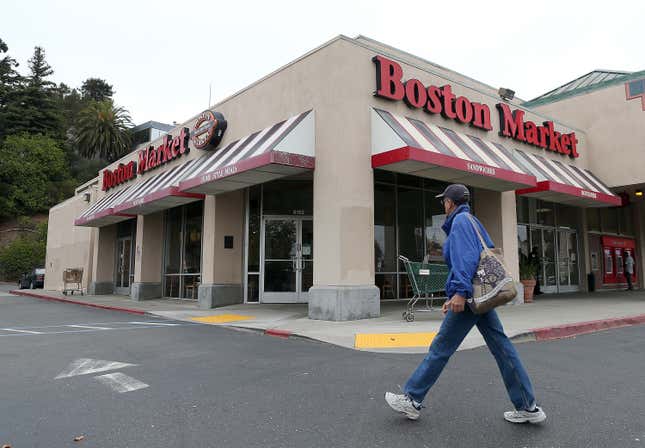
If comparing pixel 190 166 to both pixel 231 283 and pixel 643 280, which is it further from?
pixel 643 280

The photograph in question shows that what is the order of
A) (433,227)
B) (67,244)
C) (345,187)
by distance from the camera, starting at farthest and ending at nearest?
1. (67,244)
2. (433,227)
3. (345,187)

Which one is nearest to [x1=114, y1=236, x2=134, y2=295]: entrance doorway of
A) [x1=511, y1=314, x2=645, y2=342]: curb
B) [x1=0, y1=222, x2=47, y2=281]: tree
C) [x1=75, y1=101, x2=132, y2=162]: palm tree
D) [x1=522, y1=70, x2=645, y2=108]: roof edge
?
[x1=511, y1=314, x2=645, y2=342]: curb

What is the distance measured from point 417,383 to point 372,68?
8772 millimetres

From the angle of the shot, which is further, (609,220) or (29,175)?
(29,175)

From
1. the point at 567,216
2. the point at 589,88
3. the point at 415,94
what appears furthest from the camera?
the point at 567,216

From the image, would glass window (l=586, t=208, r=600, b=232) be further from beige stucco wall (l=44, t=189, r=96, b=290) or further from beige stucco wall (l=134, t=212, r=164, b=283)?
beige stucco wall (l=44, t=189, r=96, b=290)

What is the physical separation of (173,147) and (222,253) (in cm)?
496

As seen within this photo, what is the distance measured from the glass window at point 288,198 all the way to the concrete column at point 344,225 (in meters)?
3.73

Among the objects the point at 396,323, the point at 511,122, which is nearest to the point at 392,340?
the point at 396,323

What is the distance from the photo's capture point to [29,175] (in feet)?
184

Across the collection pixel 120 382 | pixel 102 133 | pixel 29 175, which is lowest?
pixel 120 382

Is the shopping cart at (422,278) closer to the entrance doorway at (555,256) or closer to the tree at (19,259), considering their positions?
the entrance doorway at (555,256)

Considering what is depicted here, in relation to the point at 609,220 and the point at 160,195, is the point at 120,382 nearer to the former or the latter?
the point at 160,195

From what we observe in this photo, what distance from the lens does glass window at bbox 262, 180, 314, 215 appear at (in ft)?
47.5
